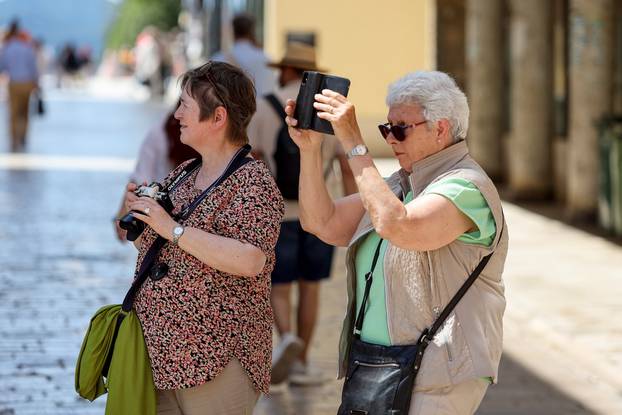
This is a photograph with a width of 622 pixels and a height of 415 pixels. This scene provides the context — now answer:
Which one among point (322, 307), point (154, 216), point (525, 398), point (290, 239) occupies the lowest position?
point (322, 307)

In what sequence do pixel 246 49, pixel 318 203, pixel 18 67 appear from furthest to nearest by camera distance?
1. pixel 18 67
2. pixel 246 49
3. pixel 318 203

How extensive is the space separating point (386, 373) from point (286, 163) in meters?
3.59

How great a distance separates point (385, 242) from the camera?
4336 millimetres

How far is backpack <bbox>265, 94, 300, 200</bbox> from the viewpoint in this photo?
7.69 metres

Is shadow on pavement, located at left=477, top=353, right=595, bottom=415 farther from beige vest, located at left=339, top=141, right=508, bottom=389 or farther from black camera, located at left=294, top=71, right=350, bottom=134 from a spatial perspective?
black camera, located at left=294, top=71, right=350, bottom=134

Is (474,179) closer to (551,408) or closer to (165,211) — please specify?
(165,211)

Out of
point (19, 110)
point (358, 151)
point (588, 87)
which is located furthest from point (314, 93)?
point (19, 110)

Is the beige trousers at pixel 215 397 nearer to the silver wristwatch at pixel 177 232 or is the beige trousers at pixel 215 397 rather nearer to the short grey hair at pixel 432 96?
the silver wristwatch at pixel 177 232

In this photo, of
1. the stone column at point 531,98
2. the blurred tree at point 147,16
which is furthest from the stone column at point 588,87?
the blurred tree at point 147,16

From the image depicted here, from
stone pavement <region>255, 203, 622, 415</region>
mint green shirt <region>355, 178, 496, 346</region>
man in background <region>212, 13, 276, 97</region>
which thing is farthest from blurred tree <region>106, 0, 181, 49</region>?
mint green shirt <region>355, 178, 496, 346</region>

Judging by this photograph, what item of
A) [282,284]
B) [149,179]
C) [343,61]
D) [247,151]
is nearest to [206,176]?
[247,151]

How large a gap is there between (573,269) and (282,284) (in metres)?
5.06

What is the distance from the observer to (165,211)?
4328 mm

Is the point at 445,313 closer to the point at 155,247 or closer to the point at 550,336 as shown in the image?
the point at 155,247
